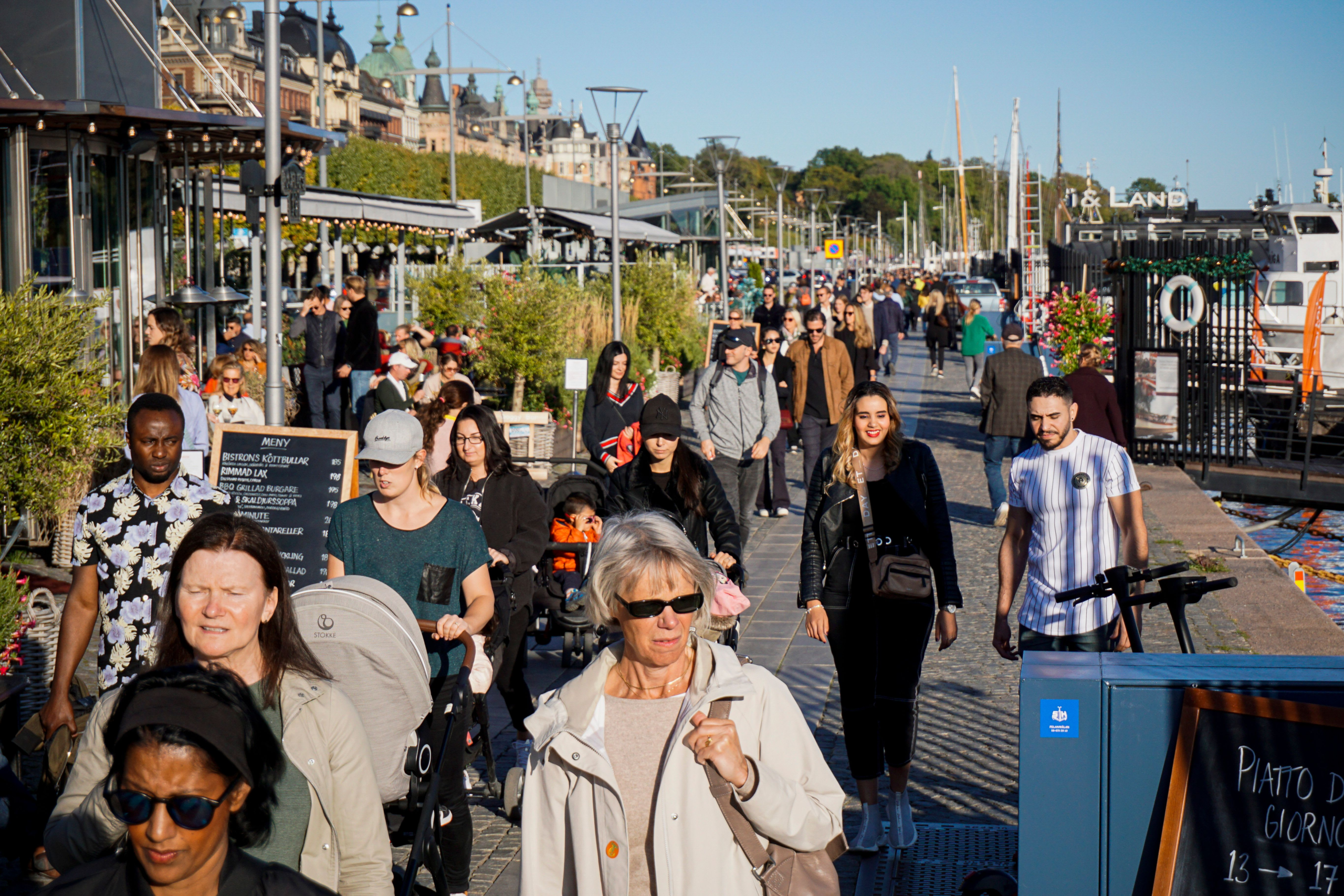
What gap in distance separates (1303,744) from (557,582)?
5.18 metres

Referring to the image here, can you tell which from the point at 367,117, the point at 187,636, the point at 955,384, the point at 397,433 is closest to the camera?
the point at 187,636

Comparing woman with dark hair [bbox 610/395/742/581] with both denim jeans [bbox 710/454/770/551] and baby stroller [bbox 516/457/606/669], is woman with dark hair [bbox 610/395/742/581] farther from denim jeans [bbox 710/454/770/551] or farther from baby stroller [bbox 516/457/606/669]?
denim jeans [bbox 710/454/770/551]

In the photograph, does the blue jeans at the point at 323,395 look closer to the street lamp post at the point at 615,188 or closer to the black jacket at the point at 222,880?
the street lamp post at the point at 615,188

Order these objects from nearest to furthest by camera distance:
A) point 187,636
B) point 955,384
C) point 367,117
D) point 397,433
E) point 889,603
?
1. point 187,636
2. point 397,433
3. point 889,603
4. point 955,384
5. point 367,117

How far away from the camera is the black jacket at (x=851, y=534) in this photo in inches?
218

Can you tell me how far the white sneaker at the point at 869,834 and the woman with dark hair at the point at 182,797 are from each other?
3289 millimetres

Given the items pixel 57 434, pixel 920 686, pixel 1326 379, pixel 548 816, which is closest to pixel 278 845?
pixel 548 816

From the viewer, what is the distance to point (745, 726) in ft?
9.64

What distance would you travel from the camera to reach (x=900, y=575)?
5.32 meters

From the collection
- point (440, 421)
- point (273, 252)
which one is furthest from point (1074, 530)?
point (273, 252)

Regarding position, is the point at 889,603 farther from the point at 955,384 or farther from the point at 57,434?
the point at 955,384

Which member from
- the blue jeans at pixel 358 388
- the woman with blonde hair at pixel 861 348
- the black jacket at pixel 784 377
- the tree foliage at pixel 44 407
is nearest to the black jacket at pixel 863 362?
the woman with blonde hair at pixel 861 348

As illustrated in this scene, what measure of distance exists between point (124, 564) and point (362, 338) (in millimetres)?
12418

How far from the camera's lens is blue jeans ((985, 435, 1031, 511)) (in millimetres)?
13016
